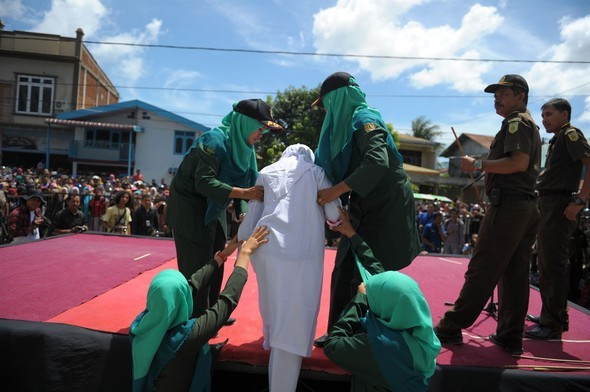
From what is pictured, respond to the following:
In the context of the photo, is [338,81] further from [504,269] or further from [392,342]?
[504,269]

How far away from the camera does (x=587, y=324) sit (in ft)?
9.97

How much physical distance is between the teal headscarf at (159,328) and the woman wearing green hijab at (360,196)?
0.91 meters

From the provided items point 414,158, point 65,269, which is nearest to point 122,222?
point 65,269

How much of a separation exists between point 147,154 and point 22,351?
19.3 metres

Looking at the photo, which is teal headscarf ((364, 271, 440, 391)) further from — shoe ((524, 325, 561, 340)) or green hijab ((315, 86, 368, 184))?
shoe ((524, 325, 561, 340))

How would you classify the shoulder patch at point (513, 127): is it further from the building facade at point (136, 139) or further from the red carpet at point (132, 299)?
the building facade at point (136, 139)

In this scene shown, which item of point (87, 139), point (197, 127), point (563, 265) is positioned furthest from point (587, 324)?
point (87, 139)

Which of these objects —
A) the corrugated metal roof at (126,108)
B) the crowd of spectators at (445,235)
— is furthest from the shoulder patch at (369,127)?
the corrugated metal roof at (126,108)

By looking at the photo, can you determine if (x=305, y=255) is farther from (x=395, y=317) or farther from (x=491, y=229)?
(x=491, y=229)

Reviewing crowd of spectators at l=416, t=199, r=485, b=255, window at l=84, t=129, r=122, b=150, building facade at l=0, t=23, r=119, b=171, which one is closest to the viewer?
crowd of spectators at l=416, t=199, r=485, b=255

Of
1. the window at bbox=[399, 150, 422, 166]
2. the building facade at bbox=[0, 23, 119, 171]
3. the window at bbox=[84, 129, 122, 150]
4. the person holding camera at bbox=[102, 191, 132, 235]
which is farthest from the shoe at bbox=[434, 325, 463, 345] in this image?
the window at bbox=[399, 150, 422, 166]

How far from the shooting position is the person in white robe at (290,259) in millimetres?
1820

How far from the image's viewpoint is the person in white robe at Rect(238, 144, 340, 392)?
1.82 meters

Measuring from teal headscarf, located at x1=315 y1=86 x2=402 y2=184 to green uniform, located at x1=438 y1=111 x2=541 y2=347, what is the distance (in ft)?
2.56
